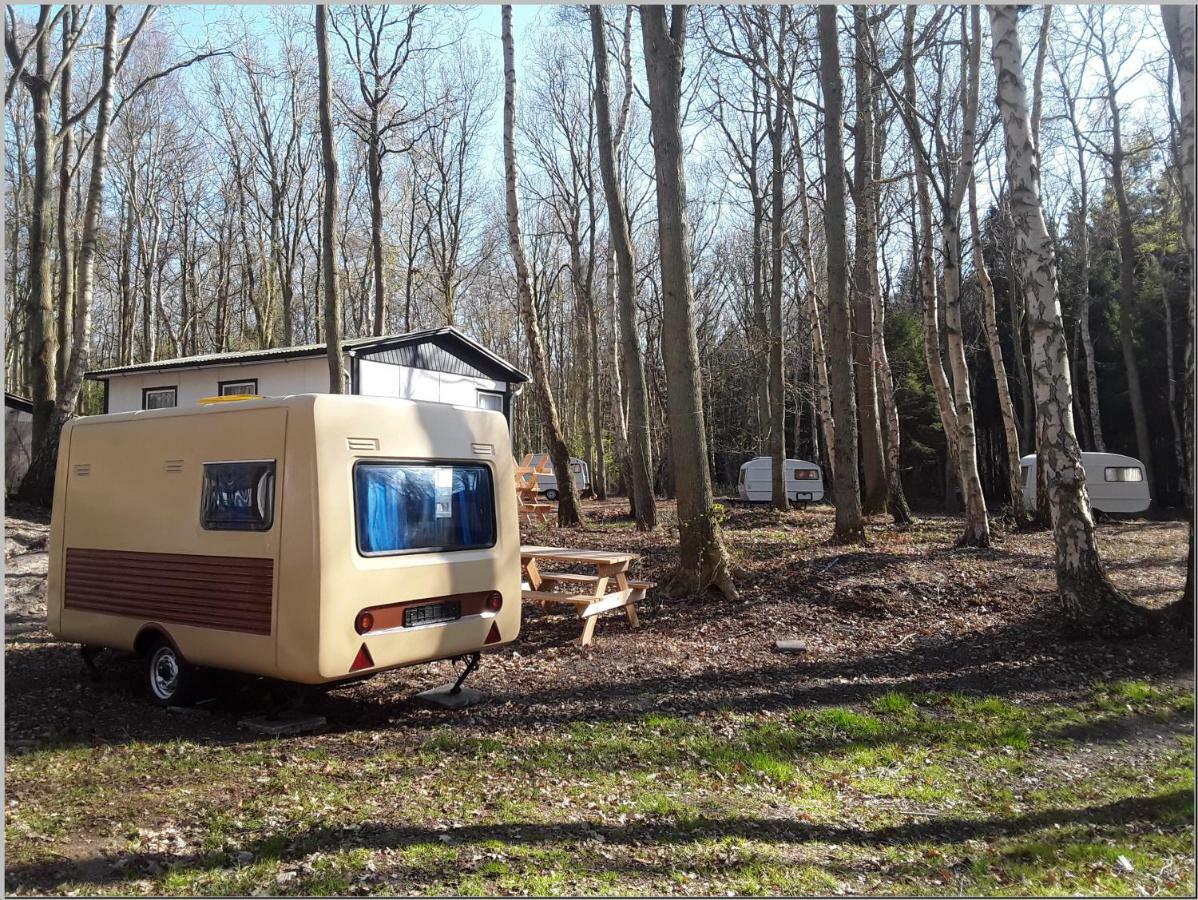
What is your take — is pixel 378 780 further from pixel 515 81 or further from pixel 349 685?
pixel 515 81

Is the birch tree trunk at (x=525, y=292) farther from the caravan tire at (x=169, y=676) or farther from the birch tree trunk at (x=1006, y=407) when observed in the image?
the caravan tire at (x=169, y=676)

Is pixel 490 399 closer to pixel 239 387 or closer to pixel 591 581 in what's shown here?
pixel 239 387

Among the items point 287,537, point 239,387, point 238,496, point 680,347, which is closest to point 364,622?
point 287,537

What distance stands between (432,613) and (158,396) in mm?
18697

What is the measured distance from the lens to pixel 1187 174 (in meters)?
8.77

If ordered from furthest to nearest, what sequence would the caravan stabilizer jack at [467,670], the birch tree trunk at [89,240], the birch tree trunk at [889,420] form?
the birch tree trunk at [889,420]
the birch tree trunk at [89,240]
the caravan stabilizer jack at [467,670]

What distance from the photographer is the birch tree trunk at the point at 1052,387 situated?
7.68 meters

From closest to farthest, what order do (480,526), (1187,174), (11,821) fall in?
(11,821) < (480,526) < (1187,174)

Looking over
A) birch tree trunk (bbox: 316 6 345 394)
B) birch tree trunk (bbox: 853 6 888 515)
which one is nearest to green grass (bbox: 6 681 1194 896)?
birch tree trunk (bbox: 316 6 345 394)

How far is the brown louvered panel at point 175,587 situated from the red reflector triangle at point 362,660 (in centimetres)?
64

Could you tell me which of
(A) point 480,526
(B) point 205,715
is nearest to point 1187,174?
(A) point 480,526

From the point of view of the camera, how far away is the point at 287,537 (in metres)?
5.48

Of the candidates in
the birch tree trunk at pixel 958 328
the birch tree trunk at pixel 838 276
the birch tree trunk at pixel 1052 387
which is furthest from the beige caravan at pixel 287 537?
the birch tree trunk at pixel 958 328

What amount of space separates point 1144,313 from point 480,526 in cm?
3130
